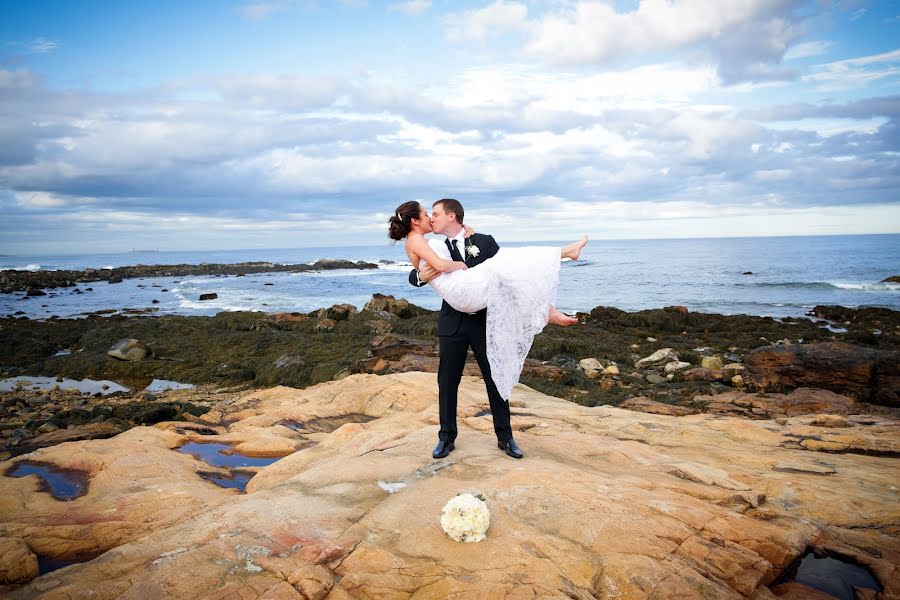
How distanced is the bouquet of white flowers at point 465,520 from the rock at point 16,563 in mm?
3285

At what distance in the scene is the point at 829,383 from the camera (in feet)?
41.6

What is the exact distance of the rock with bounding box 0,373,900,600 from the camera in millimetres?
3633

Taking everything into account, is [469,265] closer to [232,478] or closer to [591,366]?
[232,478]

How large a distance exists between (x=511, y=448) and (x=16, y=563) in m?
4.45

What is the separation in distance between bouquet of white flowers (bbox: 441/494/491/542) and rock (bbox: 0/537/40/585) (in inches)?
129

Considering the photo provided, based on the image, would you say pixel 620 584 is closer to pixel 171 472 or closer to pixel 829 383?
pixel 171 472

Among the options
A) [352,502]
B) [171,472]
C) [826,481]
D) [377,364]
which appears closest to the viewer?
[352,502]

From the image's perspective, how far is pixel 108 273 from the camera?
70.1 meters

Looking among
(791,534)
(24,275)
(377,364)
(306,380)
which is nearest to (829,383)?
(791,534)

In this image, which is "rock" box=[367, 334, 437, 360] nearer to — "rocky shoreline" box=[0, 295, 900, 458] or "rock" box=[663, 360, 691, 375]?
"rocky shoreline" box=[0, 295, 900, 458]

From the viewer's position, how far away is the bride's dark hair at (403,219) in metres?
5.20

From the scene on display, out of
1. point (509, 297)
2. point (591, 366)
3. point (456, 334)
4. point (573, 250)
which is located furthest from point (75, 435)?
point (591, 366)

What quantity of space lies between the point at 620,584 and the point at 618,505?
94cm

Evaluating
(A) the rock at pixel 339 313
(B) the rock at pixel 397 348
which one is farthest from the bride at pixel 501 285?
(A) the rock at pixel 339 313
